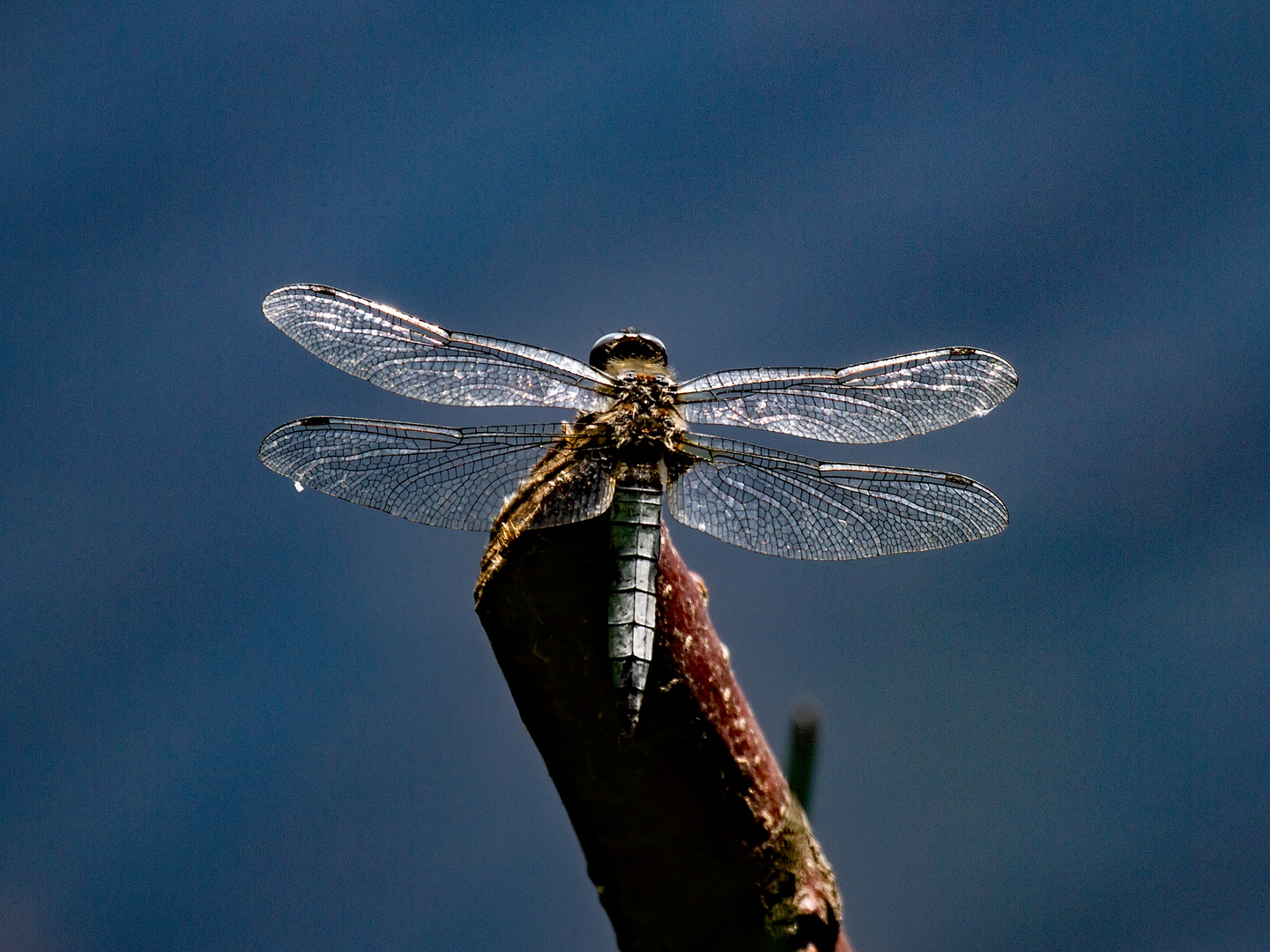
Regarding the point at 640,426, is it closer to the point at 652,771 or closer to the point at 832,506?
the point at 832,506

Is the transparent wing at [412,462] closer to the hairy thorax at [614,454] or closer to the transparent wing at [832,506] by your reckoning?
the hairy thorax at [614,454]

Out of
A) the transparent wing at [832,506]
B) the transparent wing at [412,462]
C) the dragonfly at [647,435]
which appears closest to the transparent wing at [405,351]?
the dragonfly at [647,435]

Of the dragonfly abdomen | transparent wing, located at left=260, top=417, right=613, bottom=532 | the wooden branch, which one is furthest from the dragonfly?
the wooden branch

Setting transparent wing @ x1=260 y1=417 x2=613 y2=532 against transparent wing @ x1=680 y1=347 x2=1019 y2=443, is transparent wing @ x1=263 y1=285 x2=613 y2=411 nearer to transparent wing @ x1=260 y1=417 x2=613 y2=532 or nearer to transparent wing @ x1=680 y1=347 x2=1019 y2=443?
transparent wing @ x1=260 y1=417 x2=613 y2=532

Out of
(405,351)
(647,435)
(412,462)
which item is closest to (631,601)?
(647,435)

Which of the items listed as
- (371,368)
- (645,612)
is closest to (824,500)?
(645,612)

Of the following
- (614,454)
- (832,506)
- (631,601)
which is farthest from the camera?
(832,506)
